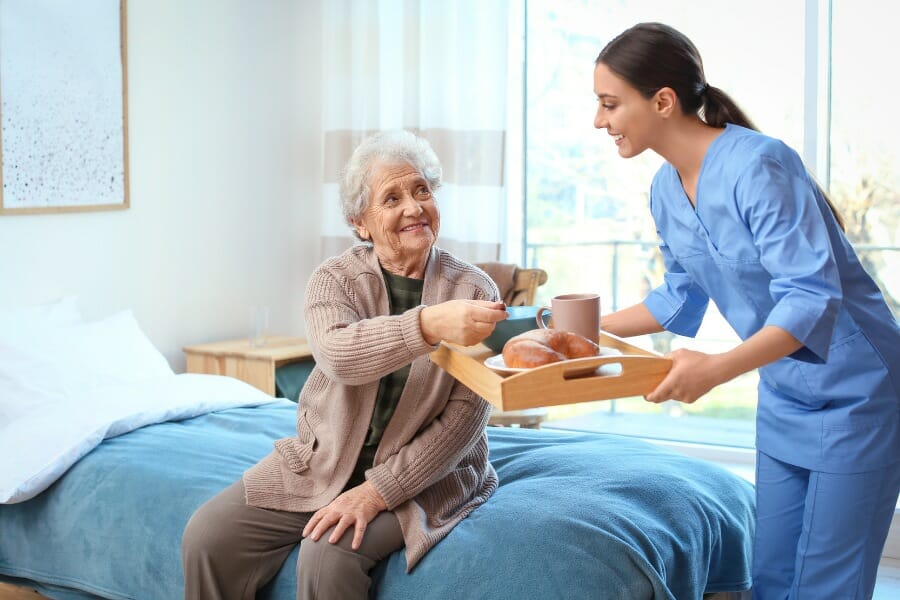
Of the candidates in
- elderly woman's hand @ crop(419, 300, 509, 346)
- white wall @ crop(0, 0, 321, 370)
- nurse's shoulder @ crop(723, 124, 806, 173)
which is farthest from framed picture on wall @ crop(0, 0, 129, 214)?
nurse's shoulder @ crop(723, 124, 806, 173)

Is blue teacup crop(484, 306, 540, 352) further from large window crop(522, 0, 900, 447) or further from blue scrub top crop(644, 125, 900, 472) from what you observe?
large window crop(522, 0, 900, 447)

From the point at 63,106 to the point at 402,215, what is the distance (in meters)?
1.95

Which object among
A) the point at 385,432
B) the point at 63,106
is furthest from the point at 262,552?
the point at 63,106

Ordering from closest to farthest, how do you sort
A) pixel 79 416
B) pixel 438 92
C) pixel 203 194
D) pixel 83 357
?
1. pixel 79 416
2. pixel 83 357
3. pixel 203 194
4. pixel 438 92

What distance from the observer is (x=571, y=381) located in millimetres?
1659

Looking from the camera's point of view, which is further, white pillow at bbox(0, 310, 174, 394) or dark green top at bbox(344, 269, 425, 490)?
white pillow at bbox(0, 310, 174, 394)

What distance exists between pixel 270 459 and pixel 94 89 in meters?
2.02

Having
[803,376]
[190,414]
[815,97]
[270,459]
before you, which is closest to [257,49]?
[190,414]

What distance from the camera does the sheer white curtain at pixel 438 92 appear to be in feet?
14.4

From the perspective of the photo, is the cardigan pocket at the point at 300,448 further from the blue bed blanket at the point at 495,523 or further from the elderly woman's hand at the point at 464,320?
the elderly woman's hand at the point at 464,320

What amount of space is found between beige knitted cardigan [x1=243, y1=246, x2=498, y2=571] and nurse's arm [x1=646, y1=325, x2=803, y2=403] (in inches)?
23.9

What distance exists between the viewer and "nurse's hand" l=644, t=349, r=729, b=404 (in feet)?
5.52

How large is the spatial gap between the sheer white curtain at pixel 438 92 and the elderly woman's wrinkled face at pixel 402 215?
2.14 meters

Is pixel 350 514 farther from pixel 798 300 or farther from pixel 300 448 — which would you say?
pixel 798 300
